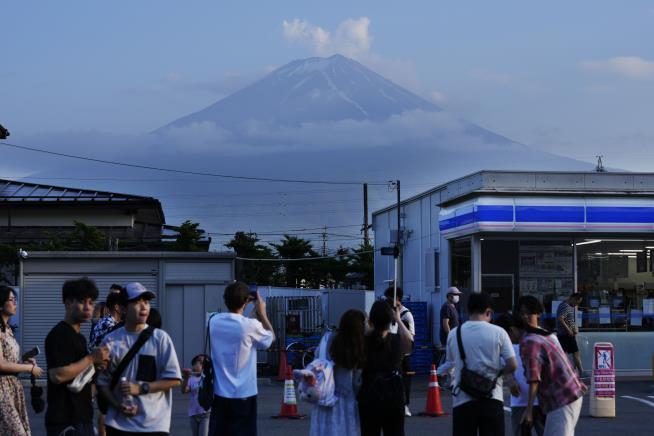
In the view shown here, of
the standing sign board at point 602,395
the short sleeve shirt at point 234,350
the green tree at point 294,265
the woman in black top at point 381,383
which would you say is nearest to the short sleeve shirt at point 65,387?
the short sleeve shirt at point 234,350

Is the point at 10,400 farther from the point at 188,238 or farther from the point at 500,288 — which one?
the point at 188,238

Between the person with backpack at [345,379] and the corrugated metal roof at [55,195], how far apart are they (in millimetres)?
38743

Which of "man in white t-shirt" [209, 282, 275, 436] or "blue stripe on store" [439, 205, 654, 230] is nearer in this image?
"man in white t-shirt" [209, 282, 275, 436]

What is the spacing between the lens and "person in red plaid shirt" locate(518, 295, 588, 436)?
29.7 feet

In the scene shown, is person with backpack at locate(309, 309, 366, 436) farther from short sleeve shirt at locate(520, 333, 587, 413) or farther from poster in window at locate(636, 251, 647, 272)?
poster in window at locate(636, 251, 647, 272)

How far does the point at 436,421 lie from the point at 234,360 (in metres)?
7.44

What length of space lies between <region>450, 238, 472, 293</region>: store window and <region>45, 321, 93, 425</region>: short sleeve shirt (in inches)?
770

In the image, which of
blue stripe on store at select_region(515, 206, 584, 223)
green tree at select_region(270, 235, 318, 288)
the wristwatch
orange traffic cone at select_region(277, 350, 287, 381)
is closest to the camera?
the wristwatch

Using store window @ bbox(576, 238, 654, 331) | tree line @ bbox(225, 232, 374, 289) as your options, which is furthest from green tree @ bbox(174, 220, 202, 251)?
store window @ bbox(576, 238, 654, 331)

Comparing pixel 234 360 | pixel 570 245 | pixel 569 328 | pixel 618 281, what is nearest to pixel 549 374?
pixel 234 360

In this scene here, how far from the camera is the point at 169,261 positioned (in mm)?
26844

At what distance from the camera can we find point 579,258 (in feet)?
88.2

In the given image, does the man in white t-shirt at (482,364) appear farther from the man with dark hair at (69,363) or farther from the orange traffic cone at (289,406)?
the orange traffic cone at (289,406)

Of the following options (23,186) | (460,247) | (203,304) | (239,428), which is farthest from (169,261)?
(23,186)
